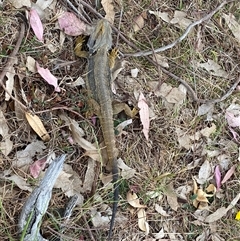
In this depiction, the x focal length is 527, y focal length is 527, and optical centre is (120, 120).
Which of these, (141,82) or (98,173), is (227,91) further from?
(98,173)

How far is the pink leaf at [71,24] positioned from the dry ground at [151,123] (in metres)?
0.07

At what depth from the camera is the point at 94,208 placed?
3.83 m

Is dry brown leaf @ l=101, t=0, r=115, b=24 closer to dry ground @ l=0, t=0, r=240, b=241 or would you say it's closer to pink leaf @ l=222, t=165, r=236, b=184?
dry ground @ l=0, t=0, r=240, b=241

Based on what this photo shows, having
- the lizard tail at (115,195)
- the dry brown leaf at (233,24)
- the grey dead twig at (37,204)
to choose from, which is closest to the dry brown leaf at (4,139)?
the grey dead twig at (37,204)

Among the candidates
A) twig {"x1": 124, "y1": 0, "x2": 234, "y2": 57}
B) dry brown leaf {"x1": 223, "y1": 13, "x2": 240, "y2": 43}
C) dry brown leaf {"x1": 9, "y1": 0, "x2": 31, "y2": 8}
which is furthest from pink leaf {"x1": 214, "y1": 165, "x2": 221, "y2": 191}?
dry brown leaf {"x1": 9, "y1": 0, "x2": 31, "y2": 8}

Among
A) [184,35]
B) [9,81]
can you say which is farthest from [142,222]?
[184,35]

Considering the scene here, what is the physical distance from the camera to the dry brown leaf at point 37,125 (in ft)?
12.1

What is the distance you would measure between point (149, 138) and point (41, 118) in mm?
910

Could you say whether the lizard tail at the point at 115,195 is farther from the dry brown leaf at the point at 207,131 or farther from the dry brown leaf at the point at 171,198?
the dry brown leaf at the point at 207,131

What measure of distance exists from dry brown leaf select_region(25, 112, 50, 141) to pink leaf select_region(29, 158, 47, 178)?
0.17 metres

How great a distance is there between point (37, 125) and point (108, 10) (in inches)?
45.6

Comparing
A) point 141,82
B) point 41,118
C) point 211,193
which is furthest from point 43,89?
point 211,193

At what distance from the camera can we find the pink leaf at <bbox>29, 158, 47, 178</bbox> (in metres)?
3.63

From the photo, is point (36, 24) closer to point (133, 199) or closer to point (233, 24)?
point (133, 199)
